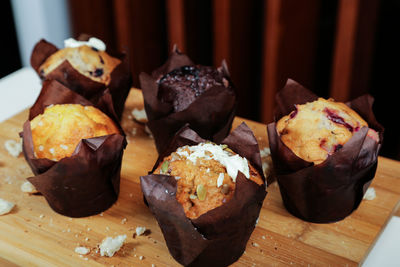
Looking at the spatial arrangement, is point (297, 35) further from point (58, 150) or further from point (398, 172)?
point (58, 150)

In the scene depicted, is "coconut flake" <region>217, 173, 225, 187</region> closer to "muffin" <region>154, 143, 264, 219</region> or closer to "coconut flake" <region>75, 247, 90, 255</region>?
"muffin" <region>154, 143, 264, 219</region>

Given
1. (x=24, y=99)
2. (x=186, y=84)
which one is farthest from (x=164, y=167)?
(x=24, y=99)

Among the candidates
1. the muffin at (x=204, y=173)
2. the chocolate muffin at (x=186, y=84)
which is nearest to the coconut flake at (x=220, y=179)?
the muffin at (x=204, y=173)

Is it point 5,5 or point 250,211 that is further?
point 5,5

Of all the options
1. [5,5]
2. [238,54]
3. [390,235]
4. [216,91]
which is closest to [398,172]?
[390,235]

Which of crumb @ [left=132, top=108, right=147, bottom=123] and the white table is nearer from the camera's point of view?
the white table

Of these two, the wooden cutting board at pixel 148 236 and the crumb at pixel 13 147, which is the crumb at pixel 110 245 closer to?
the wooden cutting board at pixel 148 236

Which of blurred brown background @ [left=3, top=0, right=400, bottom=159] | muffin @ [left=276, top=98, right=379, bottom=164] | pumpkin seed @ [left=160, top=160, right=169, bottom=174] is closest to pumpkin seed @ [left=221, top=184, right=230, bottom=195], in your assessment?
pumpkin seed @ [left=160, top=160, right=169, bottom=174]

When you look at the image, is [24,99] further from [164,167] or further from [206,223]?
[206,223]
